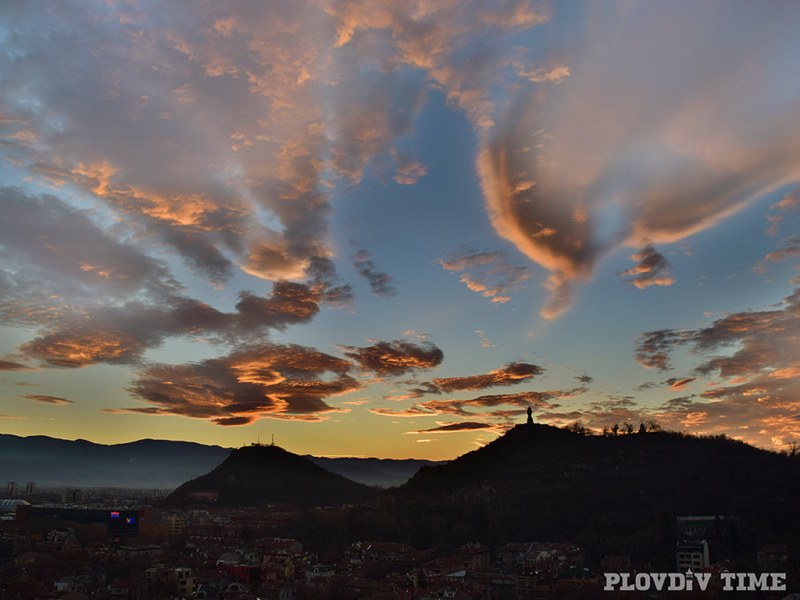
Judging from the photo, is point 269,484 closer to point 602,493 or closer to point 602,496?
point 602,493

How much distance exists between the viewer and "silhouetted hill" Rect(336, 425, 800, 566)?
71.1 metres

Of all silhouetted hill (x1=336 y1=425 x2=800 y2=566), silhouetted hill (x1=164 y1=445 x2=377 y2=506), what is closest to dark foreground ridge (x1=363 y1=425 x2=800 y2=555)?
silhouetted hill (x1=336 y1=425 x2=800 y2=566)

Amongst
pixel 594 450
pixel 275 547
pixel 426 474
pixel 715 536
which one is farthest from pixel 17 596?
pixel 594 450

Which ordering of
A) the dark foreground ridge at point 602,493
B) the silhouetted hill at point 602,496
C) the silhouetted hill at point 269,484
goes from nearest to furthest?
the silhouetted hill at point 602,496, the dark foreground ridge at point 602,493, the silhouetted hill at point 269,484

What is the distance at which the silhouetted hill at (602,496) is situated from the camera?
71.1 metres

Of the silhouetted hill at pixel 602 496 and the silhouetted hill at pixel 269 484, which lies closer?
the silhouetted hill at pixel 602 496

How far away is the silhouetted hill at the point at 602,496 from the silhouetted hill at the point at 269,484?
30.5 m

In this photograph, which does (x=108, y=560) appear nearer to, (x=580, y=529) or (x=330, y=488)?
(x=580, y=529)

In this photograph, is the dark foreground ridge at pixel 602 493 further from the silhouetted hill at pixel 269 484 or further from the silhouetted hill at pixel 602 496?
the silhouetted hill at pixel 269 484

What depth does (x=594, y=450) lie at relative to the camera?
123812 mm

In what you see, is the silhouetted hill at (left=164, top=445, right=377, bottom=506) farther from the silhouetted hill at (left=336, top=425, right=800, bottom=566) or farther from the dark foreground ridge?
the silhouetted hill at (left=336, top=425, right=800, bottom=566)

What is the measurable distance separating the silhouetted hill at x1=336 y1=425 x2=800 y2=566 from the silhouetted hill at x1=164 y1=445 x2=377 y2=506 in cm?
3048

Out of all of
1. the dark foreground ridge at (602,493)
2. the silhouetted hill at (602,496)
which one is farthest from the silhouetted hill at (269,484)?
the silhouetted hill at (602,496)

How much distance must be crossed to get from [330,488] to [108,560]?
323ft
